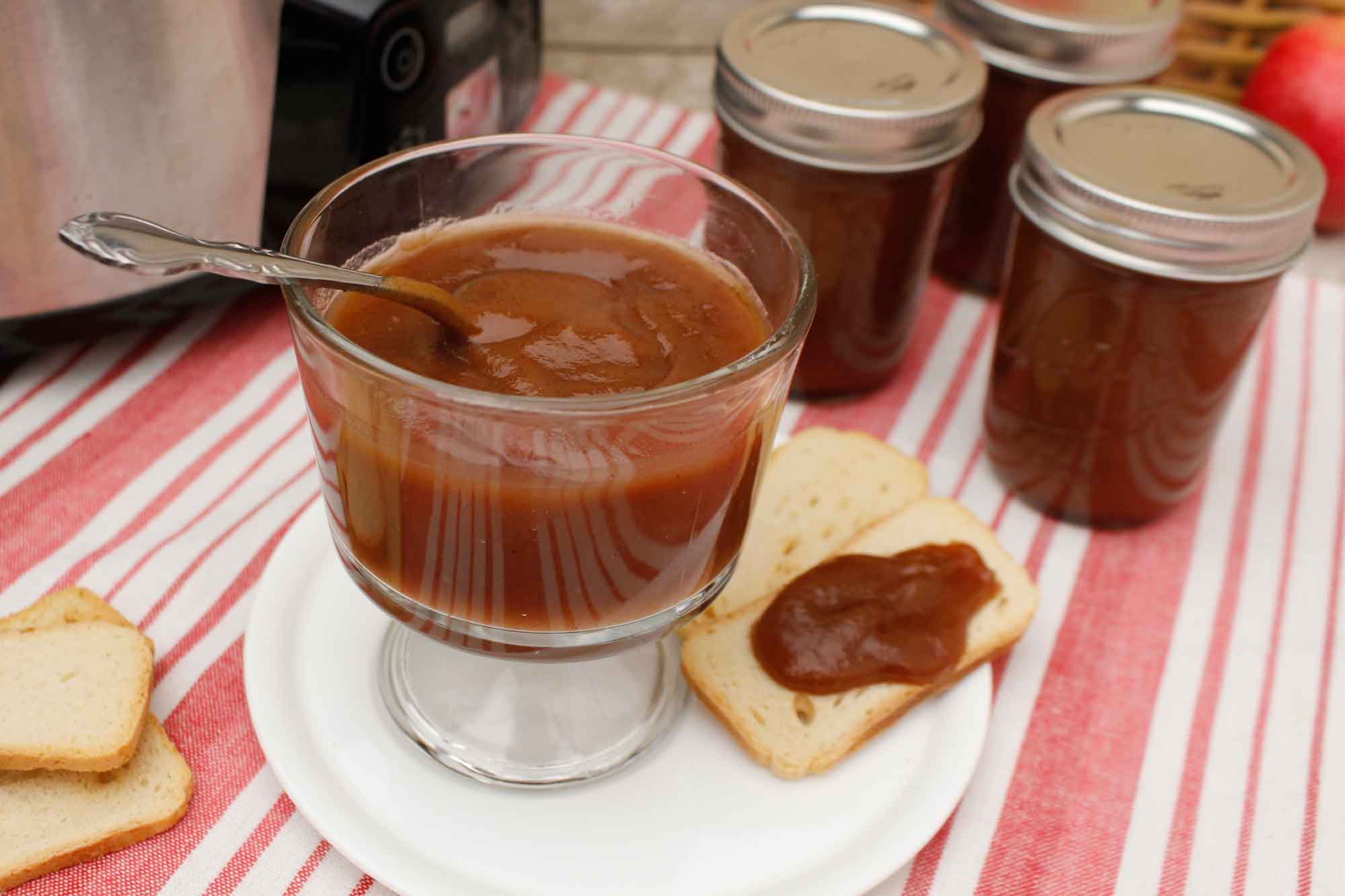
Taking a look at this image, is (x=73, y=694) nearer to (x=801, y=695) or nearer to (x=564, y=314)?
(x=564, y=314)

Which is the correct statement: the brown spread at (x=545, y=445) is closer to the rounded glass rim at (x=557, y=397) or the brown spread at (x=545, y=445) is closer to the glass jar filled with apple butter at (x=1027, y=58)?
the rounded glass rim at (x=557, y=397)

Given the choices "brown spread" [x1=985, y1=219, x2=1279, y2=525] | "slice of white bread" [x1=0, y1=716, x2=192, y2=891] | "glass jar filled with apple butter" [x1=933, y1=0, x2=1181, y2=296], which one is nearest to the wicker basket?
"glass jar filled with apple butter" [x1=933, y1=0, x2=1181, y2=296]

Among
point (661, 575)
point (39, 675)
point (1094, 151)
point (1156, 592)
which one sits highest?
point (1094, 151)

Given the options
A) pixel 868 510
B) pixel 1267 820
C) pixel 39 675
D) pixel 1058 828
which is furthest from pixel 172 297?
pixel 1267 820

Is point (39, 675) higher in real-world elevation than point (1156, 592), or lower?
higher

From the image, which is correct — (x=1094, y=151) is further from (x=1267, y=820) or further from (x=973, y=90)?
(x=1267, y=820)

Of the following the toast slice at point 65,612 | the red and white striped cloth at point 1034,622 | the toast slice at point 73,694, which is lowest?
the red and white striped cloth at point 1034,622

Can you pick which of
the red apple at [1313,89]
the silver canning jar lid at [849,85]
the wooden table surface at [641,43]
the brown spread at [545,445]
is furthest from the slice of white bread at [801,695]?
the wooden table surface at [641,43]
